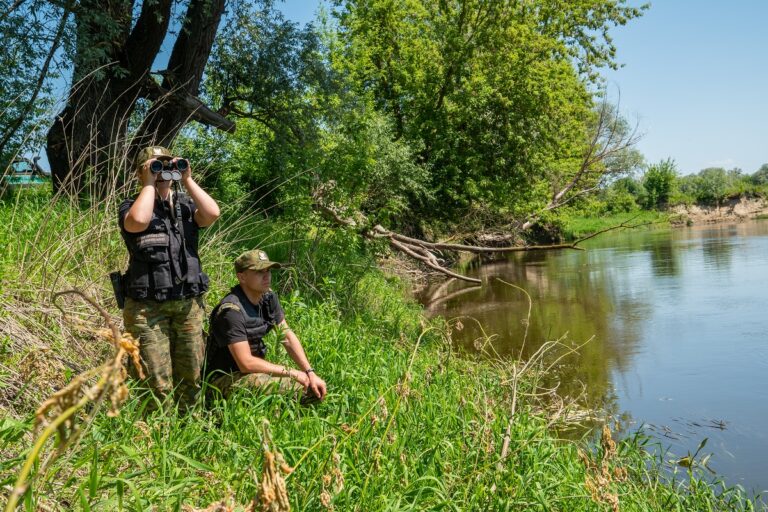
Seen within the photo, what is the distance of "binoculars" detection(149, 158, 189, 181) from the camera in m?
3.49

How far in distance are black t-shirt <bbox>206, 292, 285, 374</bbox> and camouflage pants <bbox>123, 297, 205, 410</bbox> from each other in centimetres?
10

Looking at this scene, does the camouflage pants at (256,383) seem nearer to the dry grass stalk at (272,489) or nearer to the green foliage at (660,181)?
the dry grass stalk at (272,489)

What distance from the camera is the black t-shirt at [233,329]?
12.3 feet

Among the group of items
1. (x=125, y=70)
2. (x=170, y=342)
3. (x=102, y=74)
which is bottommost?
(x=170, y=342)

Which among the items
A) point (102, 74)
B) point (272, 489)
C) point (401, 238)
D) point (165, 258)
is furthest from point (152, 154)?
point (401, 238)

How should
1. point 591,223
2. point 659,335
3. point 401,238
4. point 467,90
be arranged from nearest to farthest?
point 659,335 < point 401,238 < point 467,90 < point 591,223

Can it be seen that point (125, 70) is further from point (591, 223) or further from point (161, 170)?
point (591, 223)

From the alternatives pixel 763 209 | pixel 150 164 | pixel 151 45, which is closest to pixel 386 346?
pixel 150 164

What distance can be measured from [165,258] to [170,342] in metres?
0.51

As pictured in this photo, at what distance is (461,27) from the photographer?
18359 millimetres

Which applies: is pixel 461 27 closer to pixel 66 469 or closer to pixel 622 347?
pixel 622 347

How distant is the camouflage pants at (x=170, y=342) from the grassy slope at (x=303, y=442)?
16 cm

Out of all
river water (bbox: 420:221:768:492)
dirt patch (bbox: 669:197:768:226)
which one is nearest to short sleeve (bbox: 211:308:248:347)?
river water (bbox: 420:221:768:492)

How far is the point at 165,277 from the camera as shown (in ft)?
11.6
